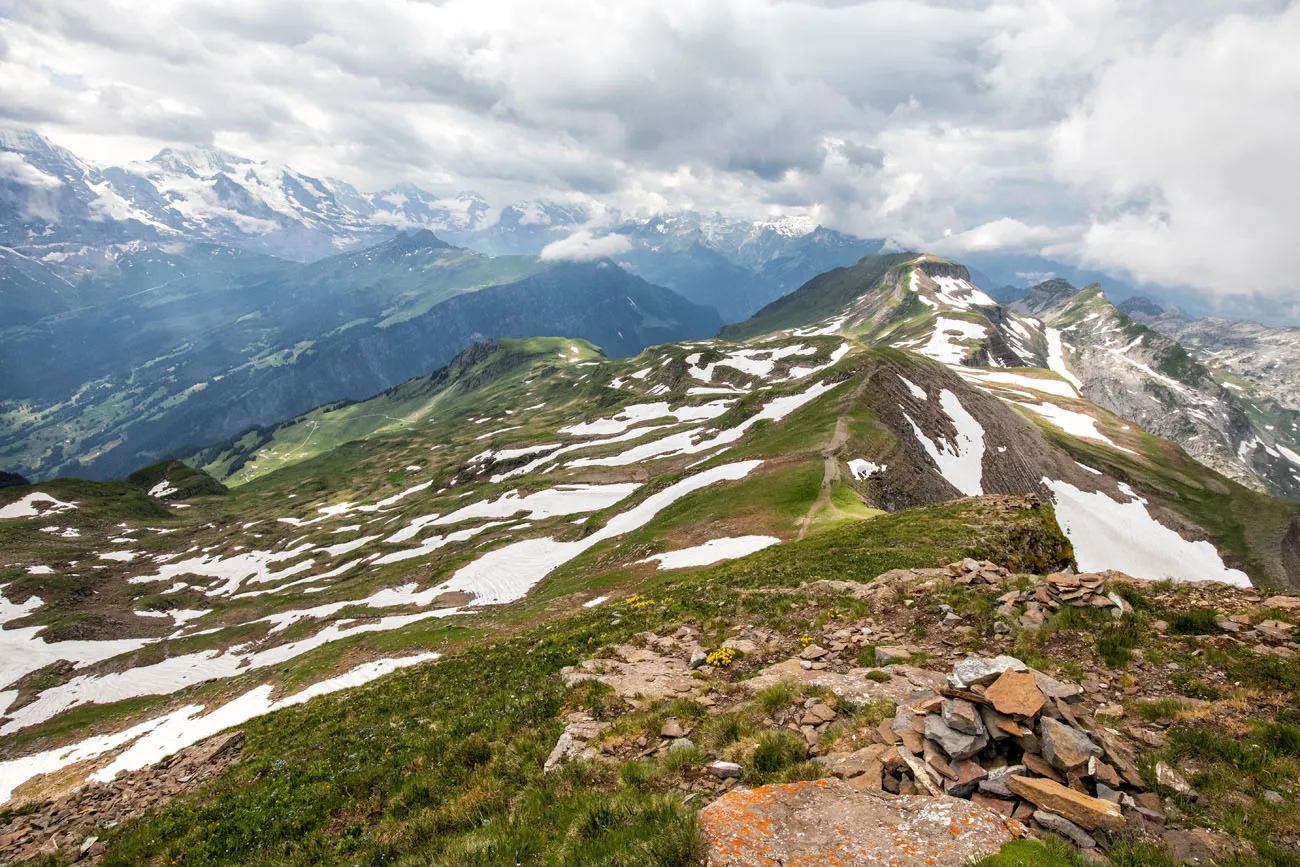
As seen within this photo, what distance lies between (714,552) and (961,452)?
52.7 metres

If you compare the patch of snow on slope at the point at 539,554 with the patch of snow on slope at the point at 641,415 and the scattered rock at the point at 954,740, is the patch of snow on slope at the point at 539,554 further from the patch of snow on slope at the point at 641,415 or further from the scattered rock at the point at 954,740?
the patch of snow on slope at the point at 641,415

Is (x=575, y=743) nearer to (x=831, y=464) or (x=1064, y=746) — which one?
(x=1064, y=746)

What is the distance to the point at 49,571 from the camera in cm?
9575

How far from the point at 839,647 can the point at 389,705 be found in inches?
580

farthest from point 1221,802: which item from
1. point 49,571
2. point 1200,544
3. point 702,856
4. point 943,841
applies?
point 49,571

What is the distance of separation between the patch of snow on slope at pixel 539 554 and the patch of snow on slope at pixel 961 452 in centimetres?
2669

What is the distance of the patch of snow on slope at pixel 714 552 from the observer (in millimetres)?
42281

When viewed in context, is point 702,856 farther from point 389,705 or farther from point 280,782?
point 389,705

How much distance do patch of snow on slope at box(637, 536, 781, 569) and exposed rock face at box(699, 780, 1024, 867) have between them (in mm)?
33736

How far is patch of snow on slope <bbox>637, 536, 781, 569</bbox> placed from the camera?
1665 inches

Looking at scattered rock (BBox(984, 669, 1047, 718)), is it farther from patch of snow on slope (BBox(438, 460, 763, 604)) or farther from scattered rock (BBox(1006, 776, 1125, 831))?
patch of snow on slope (BBox(438, 460, 763, 604))

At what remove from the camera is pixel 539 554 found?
6378cm

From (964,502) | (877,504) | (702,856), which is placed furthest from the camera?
(877,504)

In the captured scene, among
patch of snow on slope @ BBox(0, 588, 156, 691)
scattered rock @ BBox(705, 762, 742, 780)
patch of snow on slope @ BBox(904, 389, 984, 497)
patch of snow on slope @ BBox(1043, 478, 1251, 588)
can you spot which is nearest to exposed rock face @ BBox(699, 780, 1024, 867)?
scattered rock @ BBox(705, 762, 742, 780)
